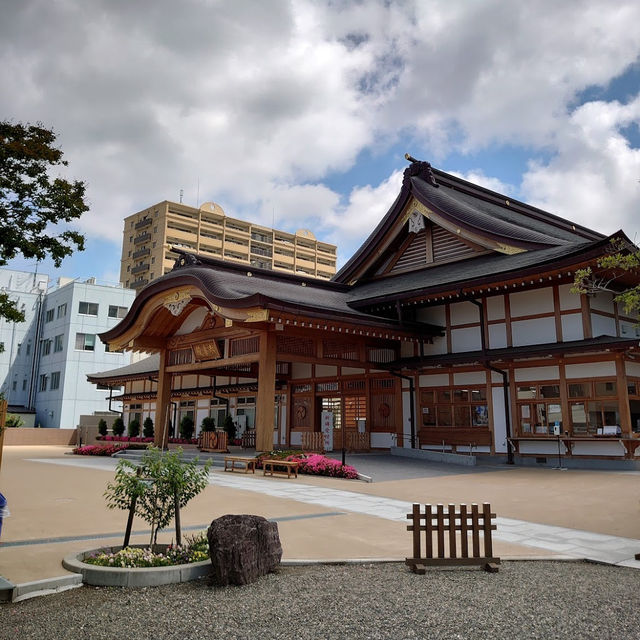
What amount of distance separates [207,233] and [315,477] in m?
61.5

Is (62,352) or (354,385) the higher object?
(62,352)

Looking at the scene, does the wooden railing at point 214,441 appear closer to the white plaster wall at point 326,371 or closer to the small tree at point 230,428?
the small tree at point 230,428

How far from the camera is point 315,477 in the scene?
1529 centimetres

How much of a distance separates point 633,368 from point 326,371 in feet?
37.8

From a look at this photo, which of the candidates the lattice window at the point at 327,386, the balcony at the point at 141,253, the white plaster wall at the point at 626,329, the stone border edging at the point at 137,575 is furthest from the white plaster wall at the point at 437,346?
the balcony at the point at 141,253

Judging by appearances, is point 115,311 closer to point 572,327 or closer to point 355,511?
point 572,327

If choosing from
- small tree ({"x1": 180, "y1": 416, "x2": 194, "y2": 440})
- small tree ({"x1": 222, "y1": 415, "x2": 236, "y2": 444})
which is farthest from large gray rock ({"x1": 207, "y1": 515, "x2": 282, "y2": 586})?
small tree ({"x1": 180, "y1": 416, "x2": 194, "y2": 440})

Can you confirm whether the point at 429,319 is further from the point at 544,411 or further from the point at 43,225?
the point at 43,225

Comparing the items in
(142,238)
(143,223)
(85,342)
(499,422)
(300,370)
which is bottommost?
(499,422)

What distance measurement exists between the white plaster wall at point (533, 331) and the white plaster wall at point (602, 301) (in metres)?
1.31

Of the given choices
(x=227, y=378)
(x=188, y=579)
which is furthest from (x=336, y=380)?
(x=188, y=579)

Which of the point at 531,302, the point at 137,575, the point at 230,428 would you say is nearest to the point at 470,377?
the point at 531,302

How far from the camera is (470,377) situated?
2047 centimetres

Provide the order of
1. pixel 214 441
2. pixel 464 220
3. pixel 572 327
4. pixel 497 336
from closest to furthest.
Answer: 1. pixel 572 327
2. pixel 497 336
3. pixel 464 220
4. pixel 214 441
